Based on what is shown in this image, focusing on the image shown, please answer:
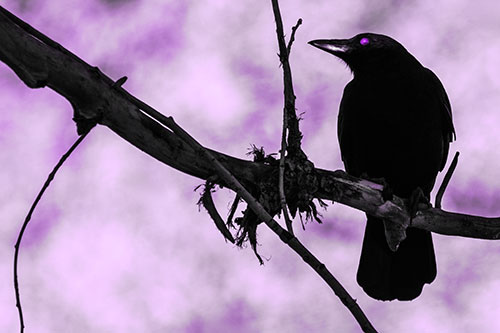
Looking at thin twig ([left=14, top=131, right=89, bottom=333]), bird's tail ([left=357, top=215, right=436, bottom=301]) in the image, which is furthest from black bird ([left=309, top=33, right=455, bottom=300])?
thin twig ([left=14, top=131, right=89, bottom=333])

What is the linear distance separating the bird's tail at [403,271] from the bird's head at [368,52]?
114cm

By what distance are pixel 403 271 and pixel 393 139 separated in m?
0.90

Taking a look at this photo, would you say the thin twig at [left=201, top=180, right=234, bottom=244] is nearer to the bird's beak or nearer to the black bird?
the black bird

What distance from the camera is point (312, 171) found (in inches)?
131

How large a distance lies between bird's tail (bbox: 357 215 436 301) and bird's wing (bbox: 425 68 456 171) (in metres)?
0.65

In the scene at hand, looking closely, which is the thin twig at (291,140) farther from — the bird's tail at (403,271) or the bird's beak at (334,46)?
the bird's beak at (334,46)

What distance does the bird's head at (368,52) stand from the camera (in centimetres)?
488

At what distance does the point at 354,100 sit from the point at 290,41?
2.15 metres

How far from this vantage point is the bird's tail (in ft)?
15.5

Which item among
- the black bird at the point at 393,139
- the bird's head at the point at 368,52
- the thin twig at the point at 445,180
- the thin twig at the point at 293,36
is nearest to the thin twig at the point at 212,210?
the thin twig at the point at 293,36

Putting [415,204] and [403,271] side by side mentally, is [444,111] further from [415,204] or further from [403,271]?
[415,204]

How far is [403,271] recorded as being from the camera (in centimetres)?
477

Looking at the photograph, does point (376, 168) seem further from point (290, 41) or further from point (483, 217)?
point (290, 41)

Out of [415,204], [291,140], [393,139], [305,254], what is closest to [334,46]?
Result: [393,139]
